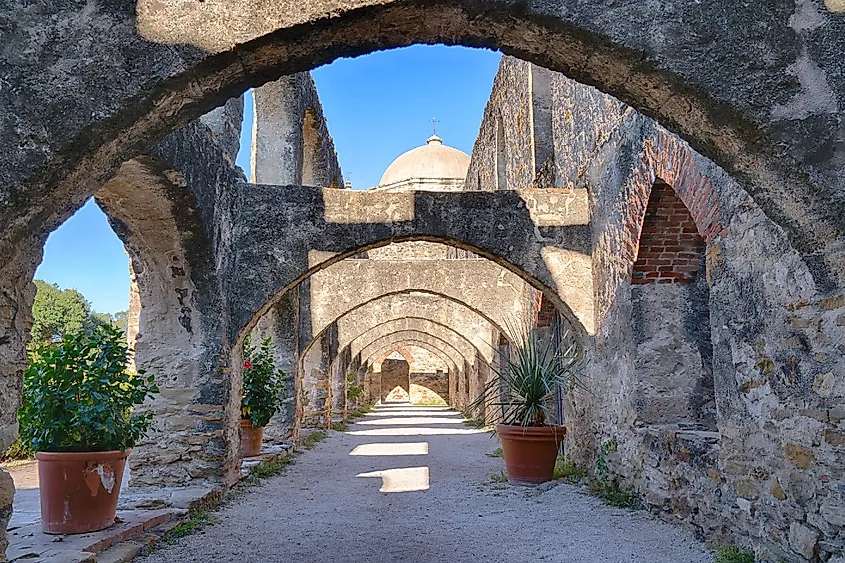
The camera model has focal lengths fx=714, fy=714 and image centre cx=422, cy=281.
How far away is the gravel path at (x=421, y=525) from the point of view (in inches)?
157

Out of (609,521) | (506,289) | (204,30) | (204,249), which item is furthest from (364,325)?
(204,30)

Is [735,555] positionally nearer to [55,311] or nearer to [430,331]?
[430,331]

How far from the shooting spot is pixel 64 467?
12.6 ft

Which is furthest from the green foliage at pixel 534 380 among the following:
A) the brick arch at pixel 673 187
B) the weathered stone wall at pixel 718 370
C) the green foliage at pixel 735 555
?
the green foliage at pixel 735 555

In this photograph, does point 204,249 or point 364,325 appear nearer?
point 204,249

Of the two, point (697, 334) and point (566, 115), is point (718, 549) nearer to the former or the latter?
point (697, 334)

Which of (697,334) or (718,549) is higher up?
(697,334)

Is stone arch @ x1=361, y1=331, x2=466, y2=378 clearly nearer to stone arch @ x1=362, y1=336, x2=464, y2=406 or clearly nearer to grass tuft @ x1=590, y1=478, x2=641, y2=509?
stone arch @ x1=362, y1=336, x2=464, y2=406

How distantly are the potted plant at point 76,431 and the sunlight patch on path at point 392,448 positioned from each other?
5.95m

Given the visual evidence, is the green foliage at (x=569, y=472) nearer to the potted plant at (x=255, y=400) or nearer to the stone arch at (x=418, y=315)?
the potted plant at (x=255, y=400)

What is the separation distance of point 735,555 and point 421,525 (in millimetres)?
2082

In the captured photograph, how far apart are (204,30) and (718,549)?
3.58 m

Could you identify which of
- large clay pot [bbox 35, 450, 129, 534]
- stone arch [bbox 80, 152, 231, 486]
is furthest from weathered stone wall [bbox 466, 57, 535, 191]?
large clay pot [bbox 35, 450, 129, 534]

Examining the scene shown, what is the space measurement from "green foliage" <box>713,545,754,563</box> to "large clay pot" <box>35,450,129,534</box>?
3.27 meters
